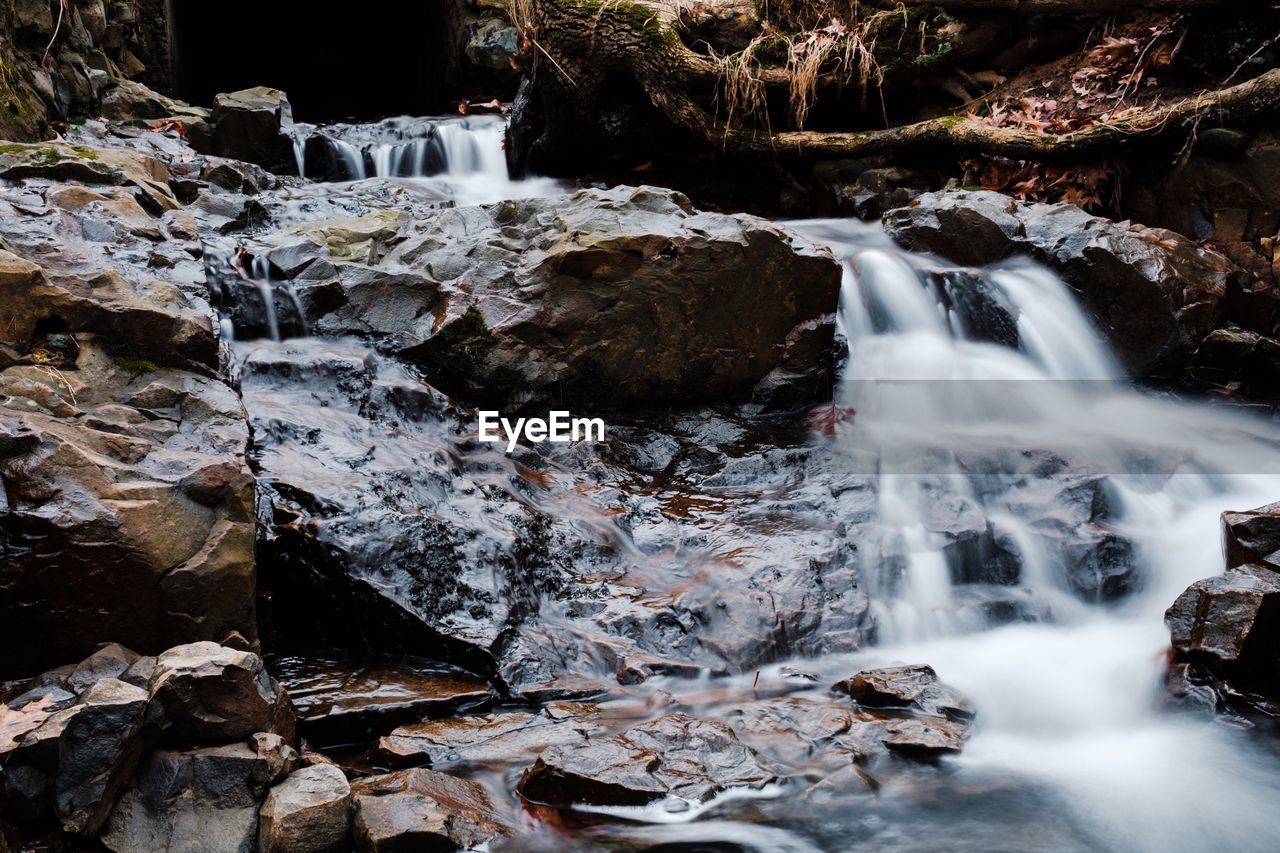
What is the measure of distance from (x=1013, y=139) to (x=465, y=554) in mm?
6430

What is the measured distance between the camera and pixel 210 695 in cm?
253

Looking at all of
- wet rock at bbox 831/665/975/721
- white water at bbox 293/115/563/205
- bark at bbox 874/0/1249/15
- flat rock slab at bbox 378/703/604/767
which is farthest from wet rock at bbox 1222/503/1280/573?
white water at bbox 293/115/563/205

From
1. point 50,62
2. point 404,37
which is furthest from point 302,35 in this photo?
point 50,62

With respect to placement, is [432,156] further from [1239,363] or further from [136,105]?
[1239,363]

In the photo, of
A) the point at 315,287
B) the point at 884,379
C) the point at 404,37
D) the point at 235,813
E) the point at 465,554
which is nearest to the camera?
the point at 235,813

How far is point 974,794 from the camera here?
3.06 meters

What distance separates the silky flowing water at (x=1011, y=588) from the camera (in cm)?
292

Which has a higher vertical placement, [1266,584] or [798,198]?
[798,198]

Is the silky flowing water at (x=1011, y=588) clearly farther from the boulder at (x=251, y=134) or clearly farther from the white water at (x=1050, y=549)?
the boulder at (x=251, y=134)

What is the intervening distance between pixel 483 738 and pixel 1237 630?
291cm

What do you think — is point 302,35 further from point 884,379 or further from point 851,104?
point 884,379

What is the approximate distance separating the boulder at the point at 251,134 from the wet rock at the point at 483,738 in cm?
782

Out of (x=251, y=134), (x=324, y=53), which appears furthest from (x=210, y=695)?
(x=324, y=53)

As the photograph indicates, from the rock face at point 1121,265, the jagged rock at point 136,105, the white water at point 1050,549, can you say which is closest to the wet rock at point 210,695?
the white water at point 1050,549
